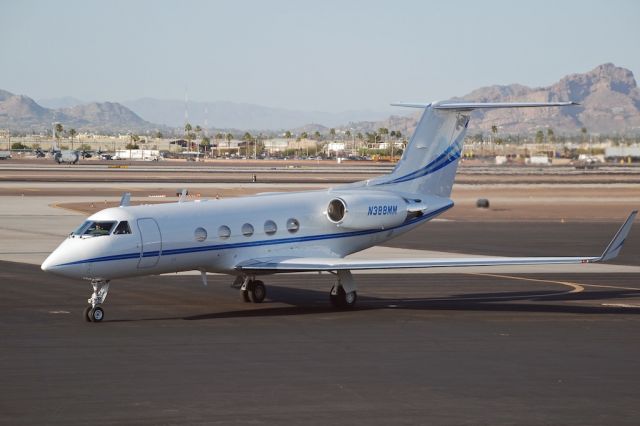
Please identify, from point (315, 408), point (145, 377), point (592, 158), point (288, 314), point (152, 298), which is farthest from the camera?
point (592, 158)

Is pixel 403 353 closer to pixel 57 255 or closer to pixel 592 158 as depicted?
pixel 57 255

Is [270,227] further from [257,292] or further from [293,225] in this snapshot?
[257,292]

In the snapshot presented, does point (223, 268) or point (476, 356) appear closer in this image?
point (476, 356)

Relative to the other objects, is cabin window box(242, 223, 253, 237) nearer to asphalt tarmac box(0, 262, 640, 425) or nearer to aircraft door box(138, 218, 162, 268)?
asphalt tarmac box(0, 262, 640, 425)

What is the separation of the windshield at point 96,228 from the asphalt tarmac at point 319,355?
2.01 m

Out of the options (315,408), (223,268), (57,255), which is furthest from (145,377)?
(223,268)

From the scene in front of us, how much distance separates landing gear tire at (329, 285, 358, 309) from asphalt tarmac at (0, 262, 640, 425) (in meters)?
0.26

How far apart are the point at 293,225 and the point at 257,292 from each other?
77.2 inches

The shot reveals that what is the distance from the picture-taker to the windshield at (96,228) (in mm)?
23688

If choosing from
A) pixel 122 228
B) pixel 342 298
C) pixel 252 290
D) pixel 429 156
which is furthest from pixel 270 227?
pixel 429 156

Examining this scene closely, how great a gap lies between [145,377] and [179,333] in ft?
15.4

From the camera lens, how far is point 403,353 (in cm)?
1998

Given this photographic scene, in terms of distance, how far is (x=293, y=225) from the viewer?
87.8 feet

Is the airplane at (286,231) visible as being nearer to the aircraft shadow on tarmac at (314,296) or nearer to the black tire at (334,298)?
the black tire at (334,298)
